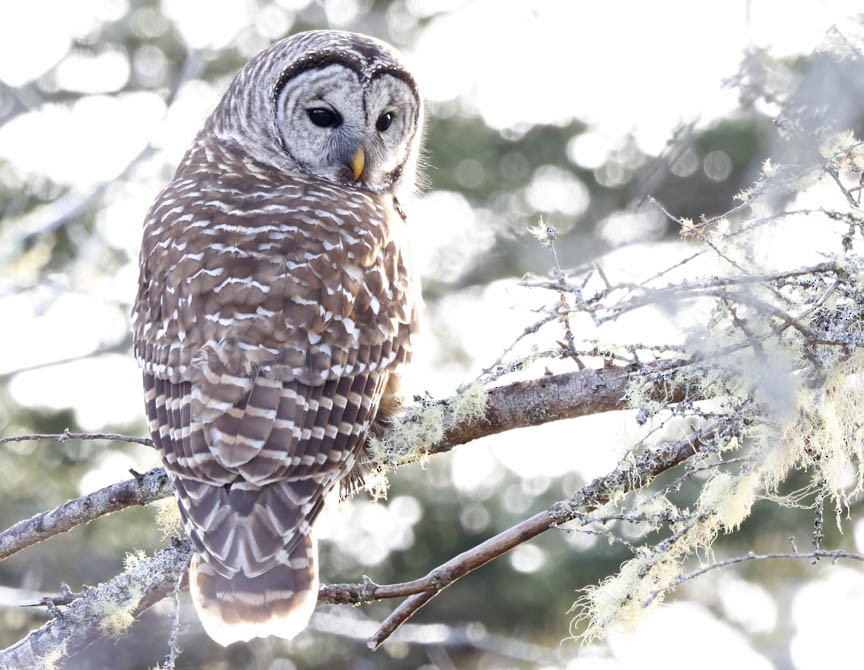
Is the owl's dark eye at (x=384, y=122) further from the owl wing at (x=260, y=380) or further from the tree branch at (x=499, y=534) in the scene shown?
the tree branch at (x=499, y=534)

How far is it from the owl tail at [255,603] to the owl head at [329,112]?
6.26 ft

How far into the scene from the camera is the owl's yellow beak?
516 cm

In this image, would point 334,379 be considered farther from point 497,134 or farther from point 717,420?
point 497,134

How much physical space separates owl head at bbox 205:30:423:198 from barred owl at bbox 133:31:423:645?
22.1 inches

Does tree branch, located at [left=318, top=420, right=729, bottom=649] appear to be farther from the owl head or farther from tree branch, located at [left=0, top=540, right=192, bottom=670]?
the owl head

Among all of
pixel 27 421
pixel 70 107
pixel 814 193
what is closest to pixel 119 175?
pixel 27 421

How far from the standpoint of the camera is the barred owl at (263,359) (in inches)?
144

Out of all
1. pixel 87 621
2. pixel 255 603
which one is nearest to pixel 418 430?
pixel 255 603

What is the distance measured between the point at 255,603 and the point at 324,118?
2390 millimetres

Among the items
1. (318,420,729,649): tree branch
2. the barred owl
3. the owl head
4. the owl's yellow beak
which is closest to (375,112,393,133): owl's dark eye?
the owl head

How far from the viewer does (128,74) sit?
12891mm

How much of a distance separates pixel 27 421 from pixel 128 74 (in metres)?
4.09

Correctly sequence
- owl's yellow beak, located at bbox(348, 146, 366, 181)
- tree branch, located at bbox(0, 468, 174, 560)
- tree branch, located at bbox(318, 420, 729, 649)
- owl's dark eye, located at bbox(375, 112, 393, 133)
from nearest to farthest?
tree branch, located at bbox(318, 420, 729, 649) < tree branch, located at bbox(0, 468, 174, 560) < owl's yellow beak, located at bbox(348, 146, 366, 181) < owl's dark eye, located at bbox(375, 112, 393, 133)

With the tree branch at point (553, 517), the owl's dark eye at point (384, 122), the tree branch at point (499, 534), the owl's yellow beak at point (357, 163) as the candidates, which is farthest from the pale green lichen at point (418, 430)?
the owl's dark eye at point (384, 122)
